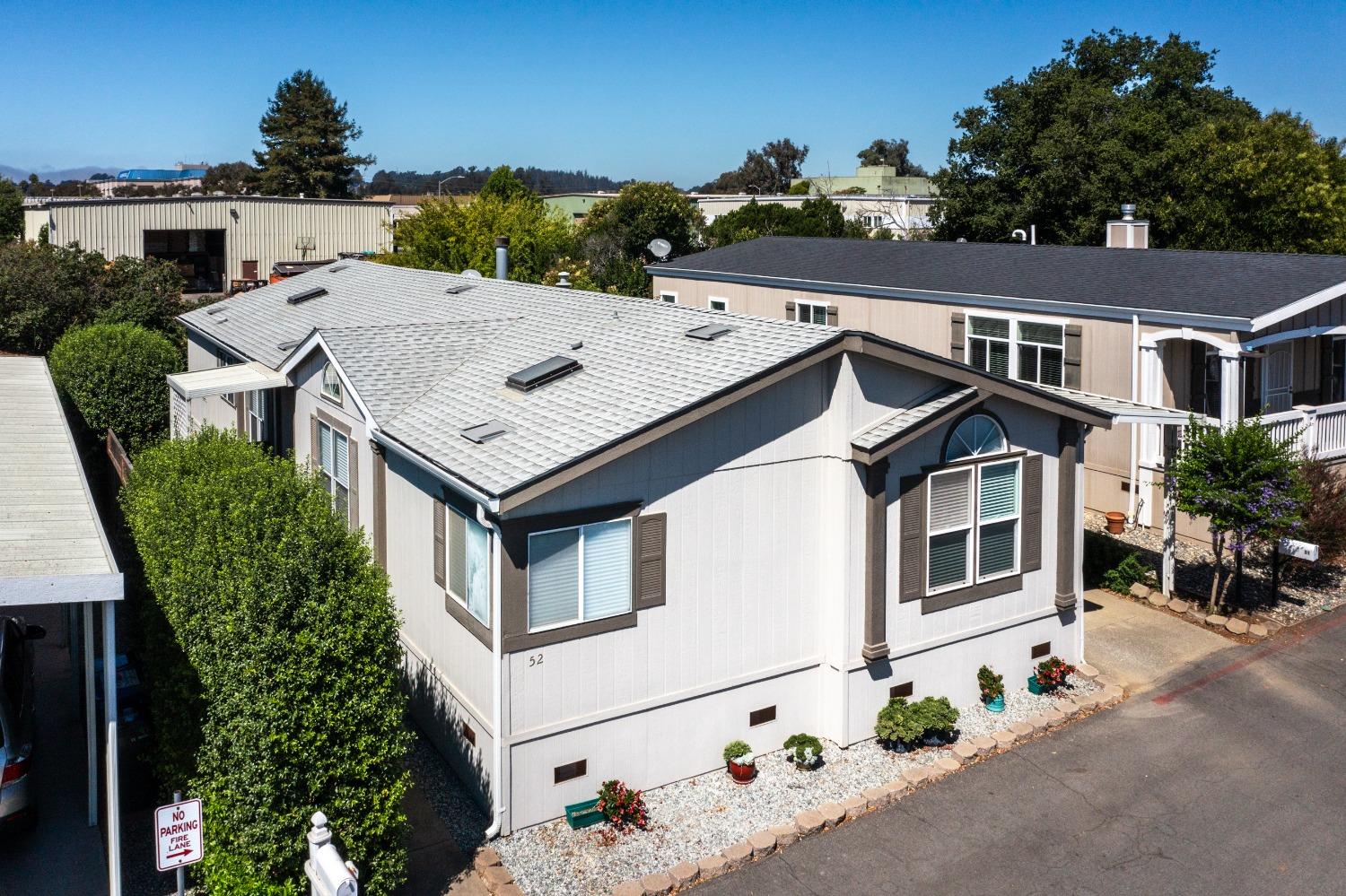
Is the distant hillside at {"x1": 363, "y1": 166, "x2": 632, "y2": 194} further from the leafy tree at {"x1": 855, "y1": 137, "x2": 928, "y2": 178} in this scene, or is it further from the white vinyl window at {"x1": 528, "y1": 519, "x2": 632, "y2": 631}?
the white vinyl window at {"x1": 528, "y1": 519, "x2": 632, "y2": 631}

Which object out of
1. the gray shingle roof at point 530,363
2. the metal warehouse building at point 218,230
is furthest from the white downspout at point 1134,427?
the metal warehouse building at point 218,230

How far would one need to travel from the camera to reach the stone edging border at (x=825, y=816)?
9336mm

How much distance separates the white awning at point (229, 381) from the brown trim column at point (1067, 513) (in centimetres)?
1092

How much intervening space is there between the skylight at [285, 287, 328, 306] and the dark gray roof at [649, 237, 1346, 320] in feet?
37.5

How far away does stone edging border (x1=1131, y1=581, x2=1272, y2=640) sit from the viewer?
14.7m

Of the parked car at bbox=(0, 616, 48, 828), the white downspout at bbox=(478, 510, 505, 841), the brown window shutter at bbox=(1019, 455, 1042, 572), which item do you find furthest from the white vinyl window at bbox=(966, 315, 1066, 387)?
the parked car at bbox=(0, 616, 48, 828)

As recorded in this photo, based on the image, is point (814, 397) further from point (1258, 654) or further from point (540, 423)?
point (1258, 654)

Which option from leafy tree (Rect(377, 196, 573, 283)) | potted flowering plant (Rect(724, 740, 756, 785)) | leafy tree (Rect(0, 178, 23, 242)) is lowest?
potted flowering plant (Rect(724, 740, 756, 785))

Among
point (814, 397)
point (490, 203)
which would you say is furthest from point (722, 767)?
point (490, 203)

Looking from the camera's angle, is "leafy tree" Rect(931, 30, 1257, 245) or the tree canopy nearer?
the tree canopy

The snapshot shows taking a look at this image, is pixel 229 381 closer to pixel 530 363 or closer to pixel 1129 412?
pixel 530 363

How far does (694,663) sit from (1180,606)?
8.48 m

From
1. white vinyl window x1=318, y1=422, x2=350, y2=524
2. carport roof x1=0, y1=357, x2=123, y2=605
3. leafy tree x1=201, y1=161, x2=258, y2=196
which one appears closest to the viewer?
carport roof x1=0, y1=357, x2=123, y2=605

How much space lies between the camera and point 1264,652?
14.2 metres
